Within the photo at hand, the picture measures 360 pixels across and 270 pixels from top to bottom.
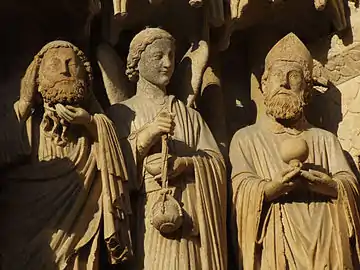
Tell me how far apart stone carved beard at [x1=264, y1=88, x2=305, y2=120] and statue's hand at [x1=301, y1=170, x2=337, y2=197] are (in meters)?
0.44

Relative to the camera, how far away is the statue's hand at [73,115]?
828 cm

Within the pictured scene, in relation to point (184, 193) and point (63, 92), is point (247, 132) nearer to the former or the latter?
point (184, 193)

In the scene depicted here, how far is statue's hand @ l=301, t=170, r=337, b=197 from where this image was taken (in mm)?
8453

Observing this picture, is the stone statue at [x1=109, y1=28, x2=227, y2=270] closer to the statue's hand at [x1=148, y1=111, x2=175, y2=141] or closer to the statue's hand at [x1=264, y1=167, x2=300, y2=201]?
the statue's hand at [x1=148, y1=111, x2=175, y2=141]

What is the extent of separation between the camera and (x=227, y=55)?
9516 millimetres

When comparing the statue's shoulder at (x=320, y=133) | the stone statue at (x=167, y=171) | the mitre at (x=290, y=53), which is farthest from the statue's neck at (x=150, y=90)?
the statue's shoulder at (x=320, y=133)

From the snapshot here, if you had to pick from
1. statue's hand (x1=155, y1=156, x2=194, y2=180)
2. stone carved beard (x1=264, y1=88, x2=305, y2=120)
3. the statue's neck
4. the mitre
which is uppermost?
the mitre

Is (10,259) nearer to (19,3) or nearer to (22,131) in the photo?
(22,131)

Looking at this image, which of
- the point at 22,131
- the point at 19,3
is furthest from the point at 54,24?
the point at 22,131

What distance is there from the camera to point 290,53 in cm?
902

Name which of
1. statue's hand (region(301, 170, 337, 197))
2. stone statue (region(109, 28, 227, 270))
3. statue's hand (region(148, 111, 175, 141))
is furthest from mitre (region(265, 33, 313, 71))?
statue's hand (region(148, 111, 175, 141))

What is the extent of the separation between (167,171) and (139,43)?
33.5 inches

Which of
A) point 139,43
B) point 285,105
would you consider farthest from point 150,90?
point 285,105

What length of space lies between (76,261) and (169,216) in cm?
54
